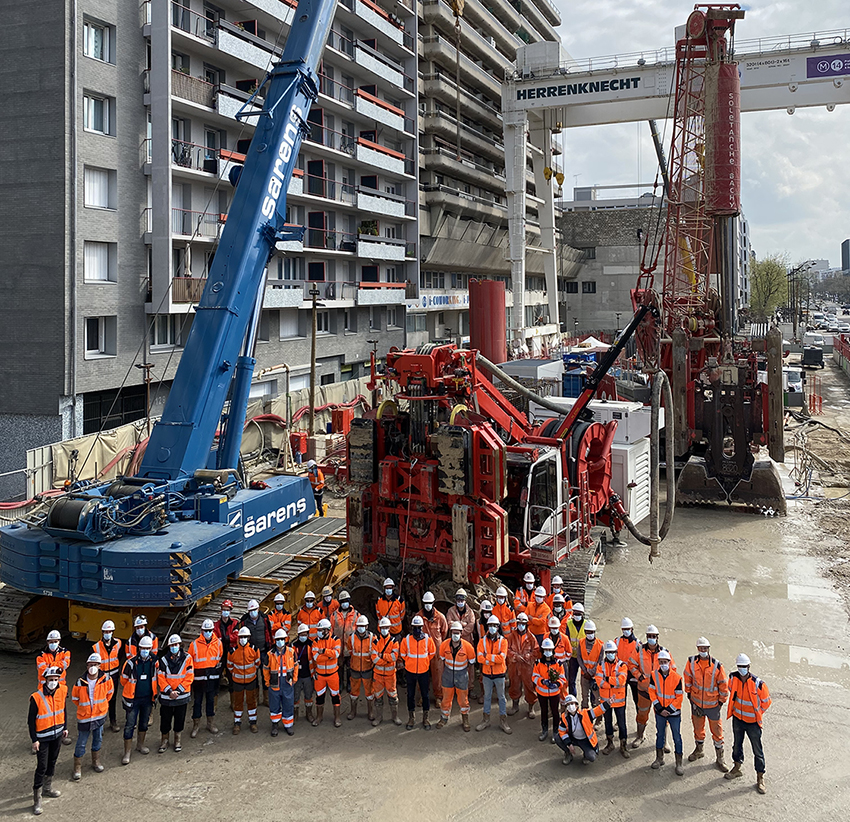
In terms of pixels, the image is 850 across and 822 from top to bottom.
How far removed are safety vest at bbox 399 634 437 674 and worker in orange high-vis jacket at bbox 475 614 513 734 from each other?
0.66 m

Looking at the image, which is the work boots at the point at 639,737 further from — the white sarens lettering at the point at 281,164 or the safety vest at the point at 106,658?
the white sarens lettering at the point at 281,164

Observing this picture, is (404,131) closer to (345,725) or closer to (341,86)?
(341,86)

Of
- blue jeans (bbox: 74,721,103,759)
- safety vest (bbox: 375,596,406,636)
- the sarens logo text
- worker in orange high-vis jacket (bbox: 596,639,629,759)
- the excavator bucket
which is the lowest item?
blue jeans (bbox: 74,721,103,759)

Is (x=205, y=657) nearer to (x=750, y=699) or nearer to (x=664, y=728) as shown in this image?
(x=664, y=728)

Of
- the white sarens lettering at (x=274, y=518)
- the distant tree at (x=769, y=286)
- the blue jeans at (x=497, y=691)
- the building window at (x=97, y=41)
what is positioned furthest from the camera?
the distant tree at (x=769, y=286)

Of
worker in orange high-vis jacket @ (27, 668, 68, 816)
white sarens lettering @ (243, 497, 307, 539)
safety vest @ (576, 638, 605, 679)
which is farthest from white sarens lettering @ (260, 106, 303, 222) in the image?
safety vest @ (576, 638, 605, 679)

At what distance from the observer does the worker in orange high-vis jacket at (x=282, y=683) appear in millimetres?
10188

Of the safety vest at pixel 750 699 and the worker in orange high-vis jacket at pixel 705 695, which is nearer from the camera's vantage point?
the safety vest at pixel 750 699

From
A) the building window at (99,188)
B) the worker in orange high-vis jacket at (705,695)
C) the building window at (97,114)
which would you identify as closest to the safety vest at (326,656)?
the worker in orange high-vis jacket at (705,695)

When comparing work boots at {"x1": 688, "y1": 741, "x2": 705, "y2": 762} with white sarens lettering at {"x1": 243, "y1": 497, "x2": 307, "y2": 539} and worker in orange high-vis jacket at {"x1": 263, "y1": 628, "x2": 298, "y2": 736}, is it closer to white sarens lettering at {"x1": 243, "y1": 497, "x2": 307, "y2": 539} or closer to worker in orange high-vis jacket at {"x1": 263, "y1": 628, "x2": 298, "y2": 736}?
worker in orange high-vis jacket at {"x1": 263, "y1": 628, "x2": 298, "y2": 736}

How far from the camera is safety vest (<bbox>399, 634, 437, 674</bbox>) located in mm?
10297

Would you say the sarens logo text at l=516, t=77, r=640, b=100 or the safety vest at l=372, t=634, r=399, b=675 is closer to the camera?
the safety vest at l=372, t=634, r=399, b=675

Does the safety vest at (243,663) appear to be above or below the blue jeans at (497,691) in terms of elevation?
above

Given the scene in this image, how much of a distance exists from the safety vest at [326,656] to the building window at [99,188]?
1798cm
